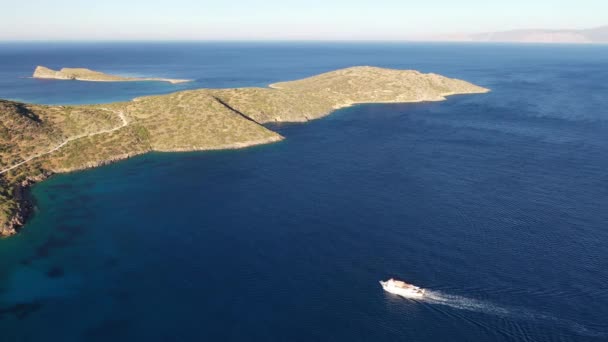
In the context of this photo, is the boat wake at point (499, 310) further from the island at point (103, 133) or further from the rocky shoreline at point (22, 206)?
the island at point (103, 133)

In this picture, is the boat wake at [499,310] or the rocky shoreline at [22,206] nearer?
the boat wake at [499,310]

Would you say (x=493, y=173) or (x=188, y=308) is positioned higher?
(x=493, y=173)

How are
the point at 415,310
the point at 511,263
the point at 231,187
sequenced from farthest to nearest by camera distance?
1. the point at 231,187
2. the point at 511,263
3. the point at 415,310

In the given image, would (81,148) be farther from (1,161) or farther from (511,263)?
(511,263)

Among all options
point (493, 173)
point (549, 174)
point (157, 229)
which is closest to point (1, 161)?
point (157, 229)

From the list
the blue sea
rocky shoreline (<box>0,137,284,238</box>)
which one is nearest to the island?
rocky shoreline (<box>0,137,284,238</box>)

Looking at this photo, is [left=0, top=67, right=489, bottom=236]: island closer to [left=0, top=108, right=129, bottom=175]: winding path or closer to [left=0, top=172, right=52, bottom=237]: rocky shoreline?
[left=0, top=108, right=129, bottom=175]: winding path

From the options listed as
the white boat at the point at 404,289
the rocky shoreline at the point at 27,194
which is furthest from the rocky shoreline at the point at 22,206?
the white boat at the point at 404,289
